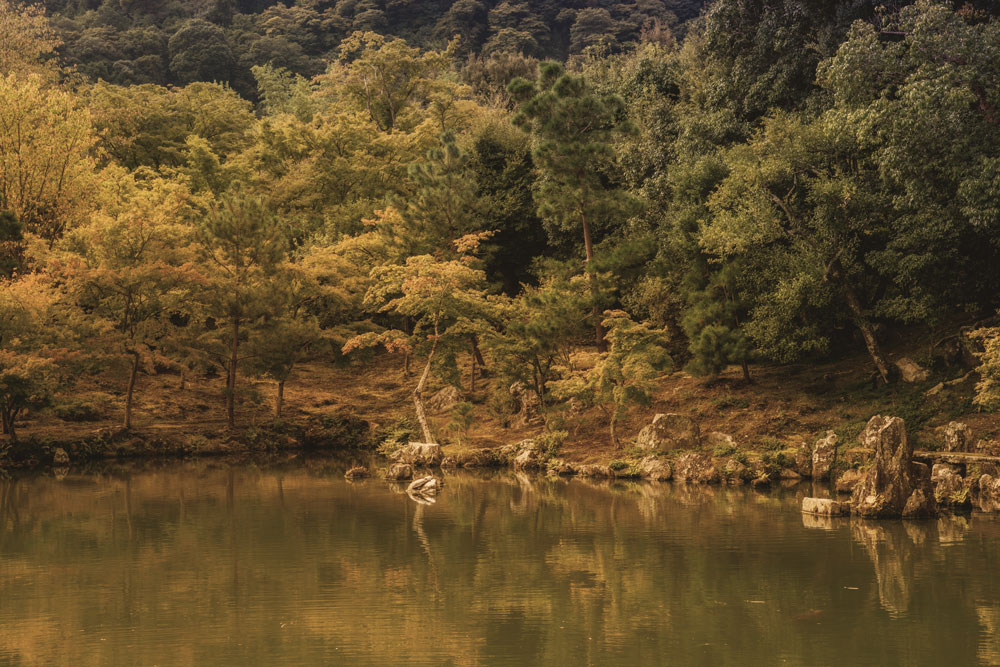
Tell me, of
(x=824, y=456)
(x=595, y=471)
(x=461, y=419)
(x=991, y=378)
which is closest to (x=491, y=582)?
(x=595, y=471)

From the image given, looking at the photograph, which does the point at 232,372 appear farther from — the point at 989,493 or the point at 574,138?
the point at 989,493

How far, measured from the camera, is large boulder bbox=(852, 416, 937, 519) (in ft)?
50.0

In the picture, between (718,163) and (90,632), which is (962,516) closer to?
(718,163)

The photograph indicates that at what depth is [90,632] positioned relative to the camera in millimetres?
9258

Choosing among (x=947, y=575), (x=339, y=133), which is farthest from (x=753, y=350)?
(x=339, y=133)

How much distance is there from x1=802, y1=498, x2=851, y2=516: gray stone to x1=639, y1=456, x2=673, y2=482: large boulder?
4.96m

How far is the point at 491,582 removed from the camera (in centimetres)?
1147

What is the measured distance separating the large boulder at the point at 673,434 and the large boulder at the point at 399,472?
18.9 feet

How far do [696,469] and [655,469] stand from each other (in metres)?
0.99

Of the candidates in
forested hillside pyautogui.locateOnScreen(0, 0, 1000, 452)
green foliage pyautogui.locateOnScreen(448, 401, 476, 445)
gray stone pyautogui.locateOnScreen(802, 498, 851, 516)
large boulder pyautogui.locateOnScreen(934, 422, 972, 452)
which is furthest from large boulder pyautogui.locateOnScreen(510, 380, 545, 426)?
large boulder pyautogui.locateOnScreen(934, 422, 972, 452)

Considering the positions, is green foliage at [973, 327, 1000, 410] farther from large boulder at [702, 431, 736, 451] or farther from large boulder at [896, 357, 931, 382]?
large boulder at [702, 431, 736, 451]

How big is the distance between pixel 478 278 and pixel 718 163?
728cm

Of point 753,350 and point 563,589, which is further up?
point 753,350

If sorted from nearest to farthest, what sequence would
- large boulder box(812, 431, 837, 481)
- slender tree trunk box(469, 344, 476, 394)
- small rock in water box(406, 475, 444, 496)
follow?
small rock in water box(406, 475, 444, 496)
large boulder box(812, 431, 837, 481)
slender tree trunk box(469, 344, 476, 394)
